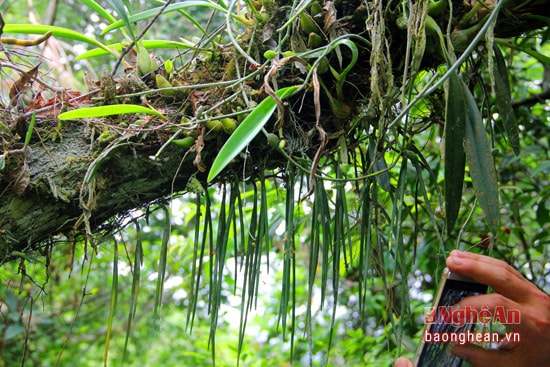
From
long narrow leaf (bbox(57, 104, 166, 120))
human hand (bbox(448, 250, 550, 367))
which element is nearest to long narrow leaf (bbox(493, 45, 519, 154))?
human hand (bbox(448, 250, 550, 367))

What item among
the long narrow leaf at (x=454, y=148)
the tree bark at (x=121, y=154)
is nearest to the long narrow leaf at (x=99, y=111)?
the tree bark at (x=121, y=154)

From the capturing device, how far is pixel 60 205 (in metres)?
0.62

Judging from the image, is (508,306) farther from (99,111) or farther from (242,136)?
(99,111)

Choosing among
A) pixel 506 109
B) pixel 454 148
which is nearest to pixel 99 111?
pixel 454 148

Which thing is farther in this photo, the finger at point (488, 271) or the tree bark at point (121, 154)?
the tree bark at point (121, 154)

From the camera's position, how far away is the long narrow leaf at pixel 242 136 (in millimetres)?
521

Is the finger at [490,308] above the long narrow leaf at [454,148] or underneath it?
underneath

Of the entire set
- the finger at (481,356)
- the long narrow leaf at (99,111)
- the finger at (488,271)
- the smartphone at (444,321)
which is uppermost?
the long narrow leaf at (99,111)

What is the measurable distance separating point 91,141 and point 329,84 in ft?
0.98

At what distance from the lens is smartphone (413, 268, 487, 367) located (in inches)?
18.6

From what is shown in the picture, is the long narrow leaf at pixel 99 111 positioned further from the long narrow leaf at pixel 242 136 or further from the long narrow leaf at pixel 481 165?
the long narrow leaf at pixel 481 165

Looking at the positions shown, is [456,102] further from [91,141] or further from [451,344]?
[91,141]

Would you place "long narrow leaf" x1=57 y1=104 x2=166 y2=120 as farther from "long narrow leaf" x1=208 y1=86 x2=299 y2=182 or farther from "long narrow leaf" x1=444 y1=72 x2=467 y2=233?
"long narrow leaf" x1=444 y1=72 x2=467 y2=233

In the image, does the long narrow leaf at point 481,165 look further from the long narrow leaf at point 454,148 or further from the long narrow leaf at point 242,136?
the long narrow leaf at point 242,136
